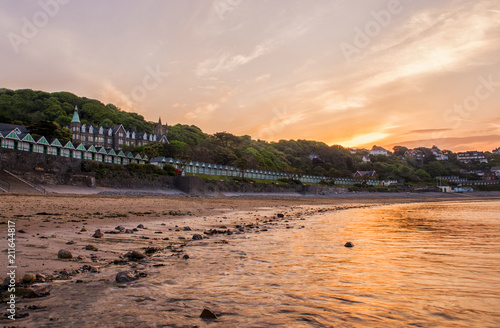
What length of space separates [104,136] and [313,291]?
462 ft

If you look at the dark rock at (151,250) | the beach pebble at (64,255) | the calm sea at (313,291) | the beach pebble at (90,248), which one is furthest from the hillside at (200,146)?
the beach pebble at (64,255)

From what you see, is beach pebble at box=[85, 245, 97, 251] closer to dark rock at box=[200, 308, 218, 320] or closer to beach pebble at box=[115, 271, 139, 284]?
beach pebble at box=[115, 271, 139, 284]

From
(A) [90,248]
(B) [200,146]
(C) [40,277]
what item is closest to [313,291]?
(C) [40,277]

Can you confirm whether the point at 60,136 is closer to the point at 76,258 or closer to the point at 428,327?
Answer: the point at 76,258

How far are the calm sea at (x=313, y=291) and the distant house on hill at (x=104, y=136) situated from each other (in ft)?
430

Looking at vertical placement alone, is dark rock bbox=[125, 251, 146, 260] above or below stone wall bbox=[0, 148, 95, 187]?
below

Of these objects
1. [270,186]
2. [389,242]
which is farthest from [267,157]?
[389,242]

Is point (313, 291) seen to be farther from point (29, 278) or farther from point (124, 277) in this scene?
point (29, 278)

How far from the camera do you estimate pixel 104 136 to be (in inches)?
5128

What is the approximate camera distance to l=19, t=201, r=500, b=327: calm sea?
336 centimetres

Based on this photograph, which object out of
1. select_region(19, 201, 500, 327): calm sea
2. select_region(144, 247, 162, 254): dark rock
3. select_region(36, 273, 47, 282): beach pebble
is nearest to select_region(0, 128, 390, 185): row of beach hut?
select_region(144, 247, 162, 254): dark rock

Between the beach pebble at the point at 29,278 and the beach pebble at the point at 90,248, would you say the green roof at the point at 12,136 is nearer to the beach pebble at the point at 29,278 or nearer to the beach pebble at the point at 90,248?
the beach pebble at the point at 90,248

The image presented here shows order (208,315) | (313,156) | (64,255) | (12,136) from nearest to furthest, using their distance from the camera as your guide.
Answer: (208,315), (64,255), (12,136), (313,156)

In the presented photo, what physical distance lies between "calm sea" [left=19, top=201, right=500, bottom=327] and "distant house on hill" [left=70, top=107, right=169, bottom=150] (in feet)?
430
